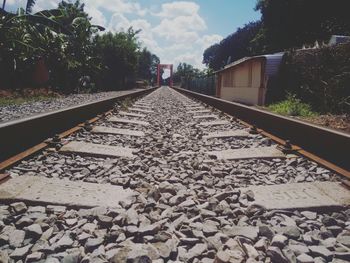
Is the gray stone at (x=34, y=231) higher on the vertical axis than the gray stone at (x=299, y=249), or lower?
higher

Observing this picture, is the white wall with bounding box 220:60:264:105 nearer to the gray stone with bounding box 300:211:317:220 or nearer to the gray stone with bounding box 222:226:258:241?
the gray stone with bounding box 300:211:317:220

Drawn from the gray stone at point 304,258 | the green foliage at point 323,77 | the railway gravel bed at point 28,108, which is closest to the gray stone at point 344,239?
the gray stone at point 304,258

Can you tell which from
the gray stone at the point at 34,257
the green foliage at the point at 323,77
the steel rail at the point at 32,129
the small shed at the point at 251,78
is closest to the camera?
the gray stone at the point at 34,257

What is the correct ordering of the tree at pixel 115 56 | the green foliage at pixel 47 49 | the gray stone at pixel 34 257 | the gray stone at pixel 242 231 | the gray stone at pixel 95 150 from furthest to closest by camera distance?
the tree at pixel 115 56, the green foliage at pixel 47 49, the gray stone at pixel 95 150, the gray stone at pixel 242 231, the gray stone at pixel 34 257

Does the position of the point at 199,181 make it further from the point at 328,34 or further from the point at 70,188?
the point at 328,34

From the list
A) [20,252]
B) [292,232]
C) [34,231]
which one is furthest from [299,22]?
[20,252]

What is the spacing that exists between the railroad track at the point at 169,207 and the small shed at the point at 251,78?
395 inches

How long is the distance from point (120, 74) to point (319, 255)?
1227 inches

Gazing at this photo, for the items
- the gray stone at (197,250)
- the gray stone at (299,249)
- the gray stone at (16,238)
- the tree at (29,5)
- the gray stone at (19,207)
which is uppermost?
the tree at (29,5)

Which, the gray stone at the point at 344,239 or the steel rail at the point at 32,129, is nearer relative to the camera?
the gray stone at the point at 344,239

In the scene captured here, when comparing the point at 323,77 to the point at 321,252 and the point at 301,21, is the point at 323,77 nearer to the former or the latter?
the point at 321,252

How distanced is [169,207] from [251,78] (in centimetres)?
1408

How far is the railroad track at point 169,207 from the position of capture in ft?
5.11

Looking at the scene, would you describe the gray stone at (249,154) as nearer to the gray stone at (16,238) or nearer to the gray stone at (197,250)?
the gray stone at (197,250)
